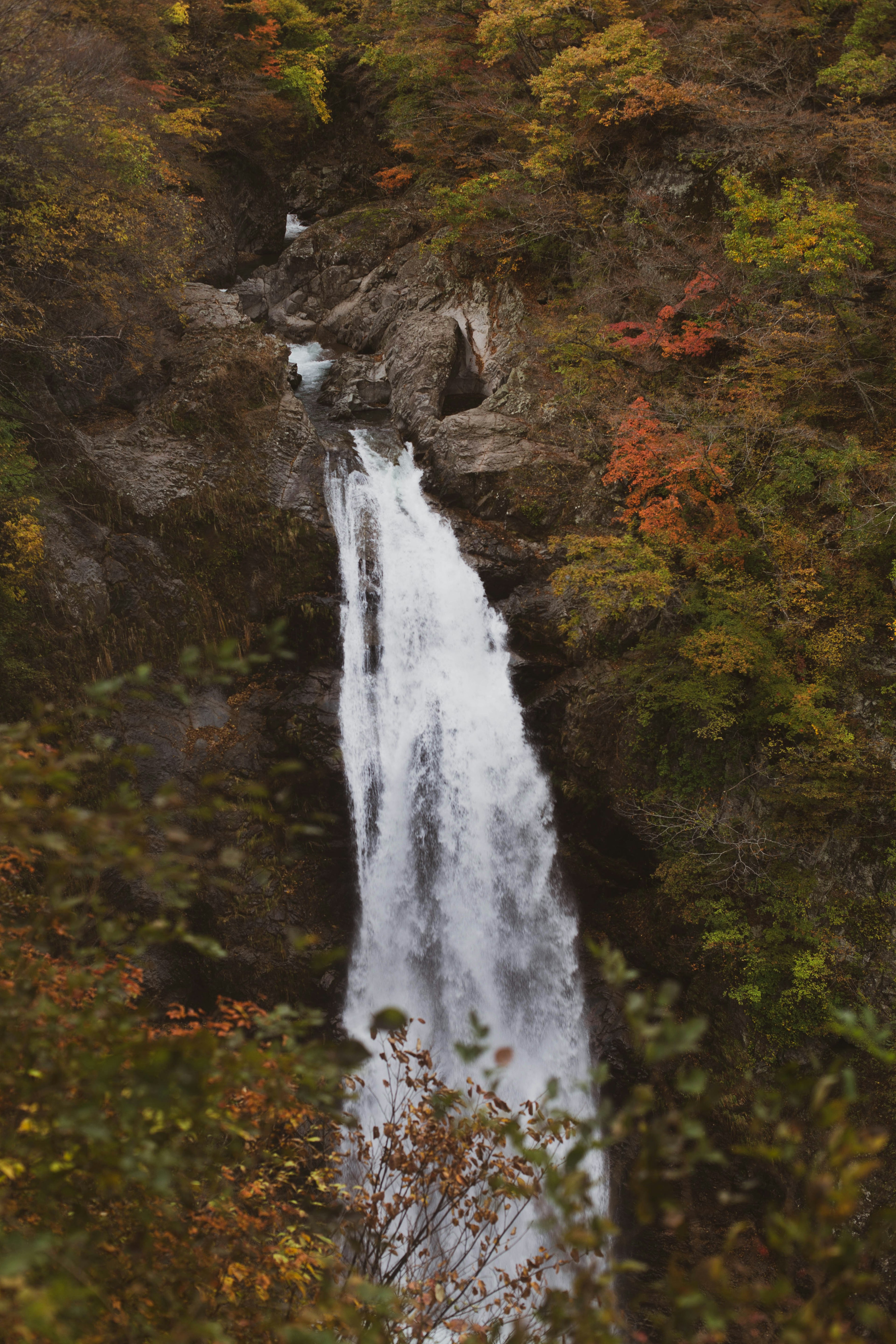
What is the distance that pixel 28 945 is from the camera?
222 inches

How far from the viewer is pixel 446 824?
1138 cm

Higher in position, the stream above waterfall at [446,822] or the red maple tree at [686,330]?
the red maple tree at [686,330]

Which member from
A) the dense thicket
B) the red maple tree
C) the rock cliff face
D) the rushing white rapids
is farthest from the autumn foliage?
the rushing white rapids

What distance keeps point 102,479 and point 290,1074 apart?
10.9 m

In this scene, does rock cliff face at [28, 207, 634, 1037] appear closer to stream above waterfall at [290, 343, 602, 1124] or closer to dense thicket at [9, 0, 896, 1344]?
stream above waterfall at [290, 343, 602, 1124]

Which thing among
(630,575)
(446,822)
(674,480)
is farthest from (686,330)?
(446,822)

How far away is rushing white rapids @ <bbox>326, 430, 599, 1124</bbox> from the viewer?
11.0 metres

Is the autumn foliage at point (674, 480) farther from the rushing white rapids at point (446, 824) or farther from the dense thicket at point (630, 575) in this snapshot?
the rushing white rapids at point (446, 824)

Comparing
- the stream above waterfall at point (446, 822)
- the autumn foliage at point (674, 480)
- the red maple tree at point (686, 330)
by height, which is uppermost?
the red maple tree at point (686, 330)

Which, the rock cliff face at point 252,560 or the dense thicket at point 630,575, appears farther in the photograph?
the rock cliff face at point 252,560

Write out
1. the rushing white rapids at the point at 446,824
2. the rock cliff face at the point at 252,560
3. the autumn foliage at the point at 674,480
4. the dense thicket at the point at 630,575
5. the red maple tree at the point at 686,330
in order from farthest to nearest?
the red maple tree at the point at 686,330 → the rock cliff face at the point at 252,560 → the rushing white rapids at the point at 446,824 → the autumn foliage at the point at 674,480 → the dense thicket at the point at 630,575

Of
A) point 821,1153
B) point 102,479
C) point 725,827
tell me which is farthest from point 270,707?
point 821,1153

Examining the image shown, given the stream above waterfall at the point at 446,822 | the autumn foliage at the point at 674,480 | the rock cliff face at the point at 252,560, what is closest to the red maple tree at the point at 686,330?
the autumn foliage at the point at 674,480

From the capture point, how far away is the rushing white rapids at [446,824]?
11.0 meters
